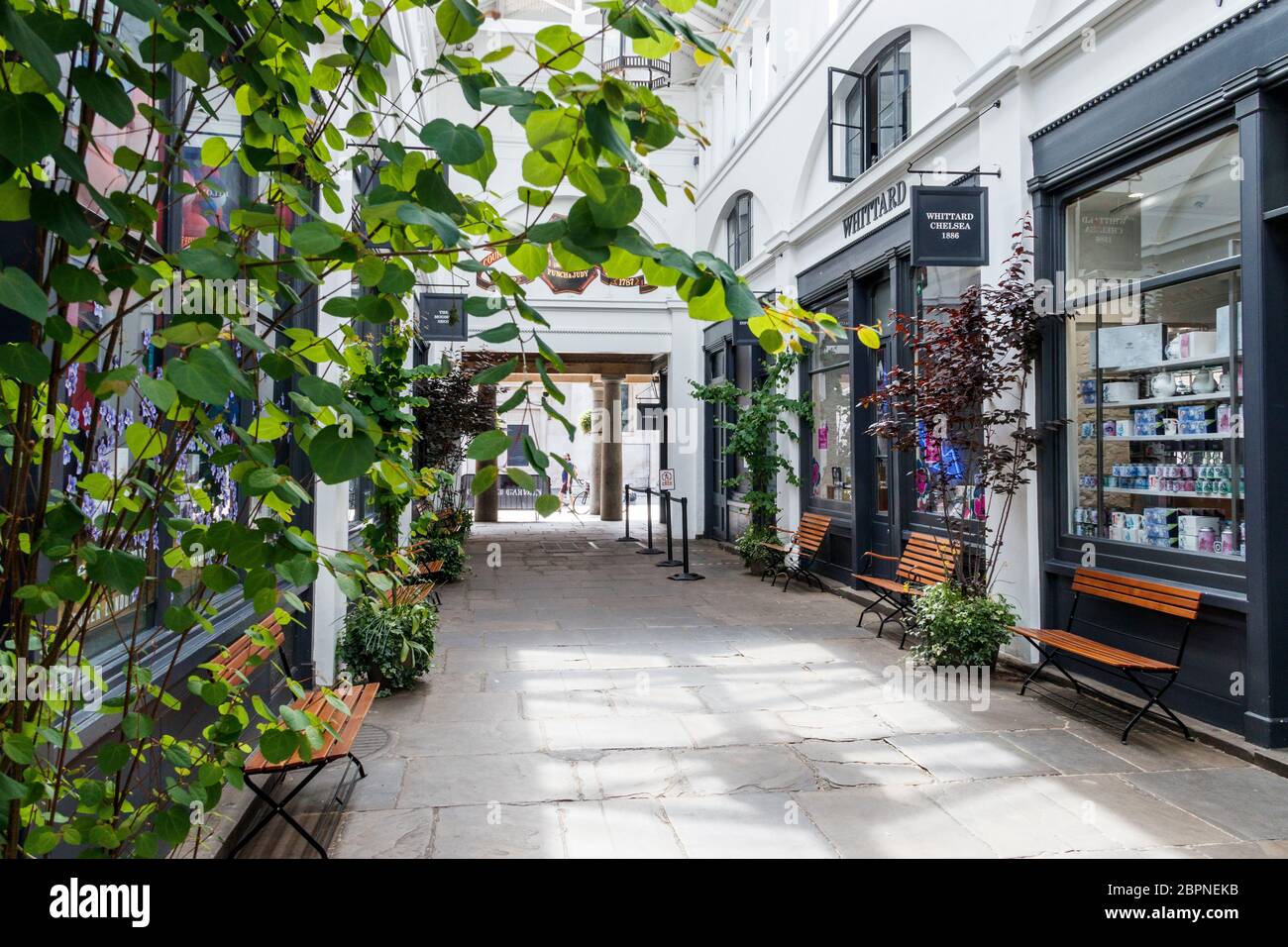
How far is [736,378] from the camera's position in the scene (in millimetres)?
14469

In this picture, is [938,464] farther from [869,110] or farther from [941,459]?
[869,110]

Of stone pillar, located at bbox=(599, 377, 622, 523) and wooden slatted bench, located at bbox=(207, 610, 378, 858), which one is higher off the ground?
stone pillar, located at bbox=(599, 377, 622, 523)

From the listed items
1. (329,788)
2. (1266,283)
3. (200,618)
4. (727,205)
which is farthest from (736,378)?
(200,618)

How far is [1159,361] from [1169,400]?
0.25 m

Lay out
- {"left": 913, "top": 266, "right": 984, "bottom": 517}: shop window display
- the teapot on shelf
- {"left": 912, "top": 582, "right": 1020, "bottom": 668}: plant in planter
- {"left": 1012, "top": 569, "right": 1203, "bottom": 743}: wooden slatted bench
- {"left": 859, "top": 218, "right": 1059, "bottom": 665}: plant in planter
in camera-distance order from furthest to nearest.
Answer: {"left": 913, "top": 266, "right": 984, "bottom": 517}: shop window display
{"left": 859, "top": 218, "right": 1059, "bottom": 665}: plant in planter
{"left": 912, "top": 582, "right": 1020, "bottom": 668}: plant in planter
the teapot on shelf
{"left": 1012, "top": 569, "right": 1203, "bottom": 743}: wooden slatted bench

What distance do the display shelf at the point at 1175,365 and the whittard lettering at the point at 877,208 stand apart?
3.14 meters

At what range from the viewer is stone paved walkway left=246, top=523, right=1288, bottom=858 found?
352 centimetres

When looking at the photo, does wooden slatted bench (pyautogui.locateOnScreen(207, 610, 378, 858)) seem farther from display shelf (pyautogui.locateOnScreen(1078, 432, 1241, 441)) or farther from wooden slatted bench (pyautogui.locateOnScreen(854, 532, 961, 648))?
display shelf (pyautogui.locateOnScreen(1078, 432, 1241, 441))

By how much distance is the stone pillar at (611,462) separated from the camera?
69.9ft

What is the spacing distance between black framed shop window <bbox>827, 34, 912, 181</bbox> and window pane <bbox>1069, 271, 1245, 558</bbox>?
3607 mm

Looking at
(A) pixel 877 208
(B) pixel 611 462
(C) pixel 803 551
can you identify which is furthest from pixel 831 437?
(B) pixel 611 462

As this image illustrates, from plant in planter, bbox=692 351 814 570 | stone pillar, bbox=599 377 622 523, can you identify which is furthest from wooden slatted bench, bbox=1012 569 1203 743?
stone pillar, bbox=599 377 622 523
